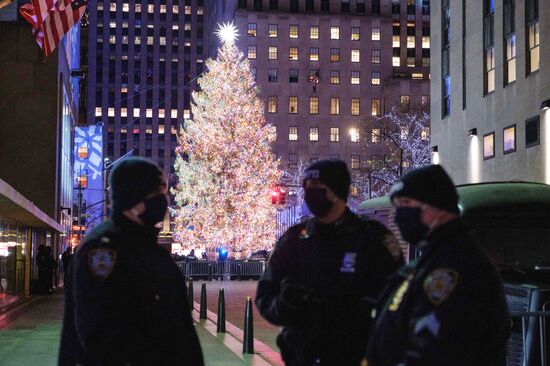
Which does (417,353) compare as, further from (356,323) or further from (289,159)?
(289,159)

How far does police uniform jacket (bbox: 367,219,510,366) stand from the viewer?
10.4 ft

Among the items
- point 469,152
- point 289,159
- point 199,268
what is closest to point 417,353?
point 469,152

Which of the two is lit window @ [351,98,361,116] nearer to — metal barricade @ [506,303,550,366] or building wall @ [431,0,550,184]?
building wall @ [431,0,550,184]

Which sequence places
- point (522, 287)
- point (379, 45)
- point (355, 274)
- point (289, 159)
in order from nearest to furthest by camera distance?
point (355, 274)
point (522, 287)
point (289, 159)
point (379, 45)

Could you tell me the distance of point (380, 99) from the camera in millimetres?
113250

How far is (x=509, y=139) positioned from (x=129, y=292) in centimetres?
3231

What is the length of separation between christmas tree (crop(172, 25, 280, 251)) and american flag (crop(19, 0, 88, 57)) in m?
24.2

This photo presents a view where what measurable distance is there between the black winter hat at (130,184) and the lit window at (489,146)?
1309 inches

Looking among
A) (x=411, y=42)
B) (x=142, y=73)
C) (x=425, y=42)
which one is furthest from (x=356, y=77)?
(x=142, y=73)

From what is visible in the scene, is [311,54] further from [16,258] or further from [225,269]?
[16,258]

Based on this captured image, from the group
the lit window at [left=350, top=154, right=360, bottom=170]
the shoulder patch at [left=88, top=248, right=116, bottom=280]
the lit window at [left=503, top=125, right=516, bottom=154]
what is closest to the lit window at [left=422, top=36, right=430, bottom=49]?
the lit window at [left=350, top=154, right=360, bottom=170]

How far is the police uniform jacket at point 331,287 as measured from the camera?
427 cm

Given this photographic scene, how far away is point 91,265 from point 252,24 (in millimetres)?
109912

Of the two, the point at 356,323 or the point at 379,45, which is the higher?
the point at 379,45
